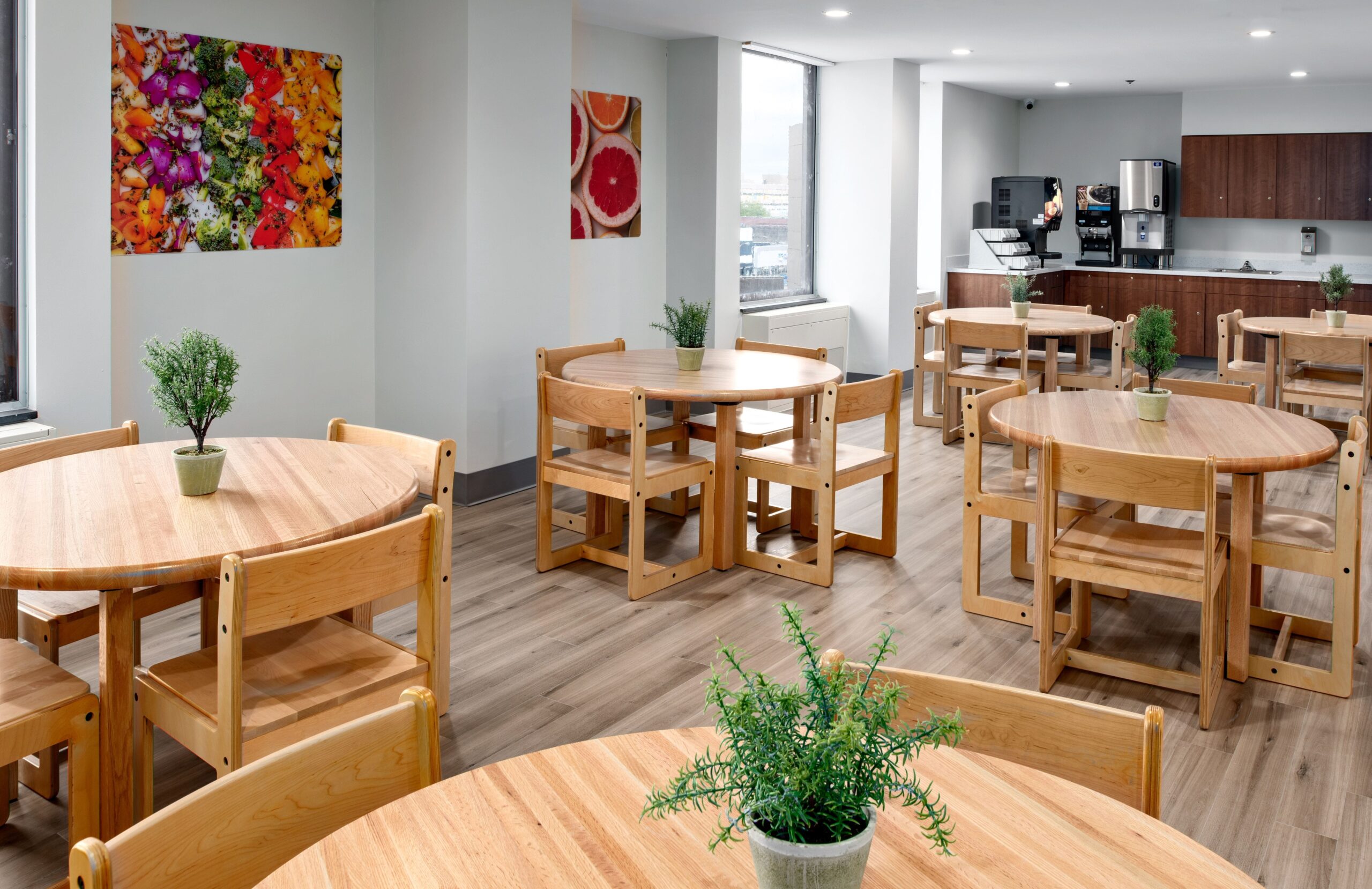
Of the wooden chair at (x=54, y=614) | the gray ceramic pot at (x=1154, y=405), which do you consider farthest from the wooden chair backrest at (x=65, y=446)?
the gray ceramic pot at (x=1154, y=405)

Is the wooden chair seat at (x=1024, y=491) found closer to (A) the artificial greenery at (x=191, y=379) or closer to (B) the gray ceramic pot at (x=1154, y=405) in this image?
(B) the gray ceramic pot at (x=1154, y=405)

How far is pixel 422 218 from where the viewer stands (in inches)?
210

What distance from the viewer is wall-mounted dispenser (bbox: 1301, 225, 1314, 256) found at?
10141 millimetres

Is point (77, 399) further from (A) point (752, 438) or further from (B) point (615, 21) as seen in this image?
(B) point (615, 21)

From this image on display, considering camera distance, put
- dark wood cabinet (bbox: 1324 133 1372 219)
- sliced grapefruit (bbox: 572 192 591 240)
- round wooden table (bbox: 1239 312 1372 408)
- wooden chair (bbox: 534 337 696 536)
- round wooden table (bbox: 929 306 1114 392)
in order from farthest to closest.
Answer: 1. dark wood cabinet (bbox: 1324 133 1372 219)
2. sliced grapefruit (bbox: 572 192 591 240)
3. round wooden table (bbox: 929 306 1114 392)
4. round wooden table (bbox: 1239 312 1372 408)
5. wooden chair (bbox: 534 337 696 536)

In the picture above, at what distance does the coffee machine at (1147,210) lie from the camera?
10.5 m

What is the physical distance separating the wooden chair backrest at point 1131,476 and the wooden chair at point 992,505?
52 centimetres

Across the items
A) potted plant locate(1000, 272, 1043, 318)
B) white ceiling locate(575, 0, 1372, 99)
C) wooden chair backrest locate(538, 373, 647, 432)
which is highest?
white ceiling locate(575, 0, 1372, 99)

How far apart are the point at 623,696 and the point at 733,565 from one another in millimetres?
1324

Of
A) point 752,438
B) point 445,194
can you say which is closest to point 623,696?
point 752,438

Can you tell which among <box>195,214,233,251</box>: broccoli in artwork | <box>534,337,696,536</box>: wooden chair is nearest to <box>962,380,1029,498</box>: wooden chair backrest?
<box>534,337,696,536</box>: wooden chair

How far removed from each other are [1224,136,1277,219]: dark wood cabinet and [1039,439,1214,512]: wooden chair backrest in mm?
8369

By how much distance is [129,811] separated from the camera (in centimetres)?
226

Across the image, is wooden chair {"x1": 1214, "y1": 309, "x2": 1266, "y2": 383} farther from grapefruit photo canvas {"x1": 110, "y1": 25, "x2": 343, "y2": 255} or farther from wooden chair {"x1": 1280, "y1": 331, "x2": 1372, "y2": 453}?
grapefruit photo canvas {"x1": 110, "y1": 25, "x2": 343, "y2": 255}
